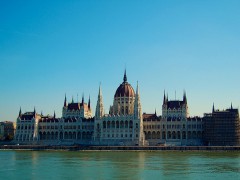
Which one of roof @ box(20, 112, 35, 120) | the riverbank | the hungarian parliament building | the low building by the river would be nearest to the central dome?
the hungarian parliament building

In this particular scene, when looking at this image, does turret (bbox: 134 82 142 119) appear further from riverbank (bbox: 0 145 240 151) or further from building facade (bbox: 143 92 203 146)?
riverbank (bbox: 0 145 240 151)

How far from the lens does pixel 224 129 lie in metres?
108

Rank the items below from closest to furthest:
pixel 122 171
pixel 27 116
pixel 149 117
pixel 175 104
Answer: pixel 122 171 → pixel 149 117 → pixel 175 104 → pixel 27 116

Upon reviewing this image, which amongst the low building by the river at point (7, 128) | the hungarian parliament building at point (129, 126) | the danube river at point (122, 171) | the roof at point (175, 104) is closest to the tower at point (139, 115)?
the hungarian parliament building at point (129, 126)

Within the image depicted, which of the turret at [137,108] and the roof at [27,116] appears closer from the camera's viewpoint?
the turret at [137,108]

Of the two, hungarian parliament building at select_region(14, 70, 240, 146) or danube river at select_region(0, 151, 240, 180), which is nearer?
danube river at select_region(0, 151, 240, 180)

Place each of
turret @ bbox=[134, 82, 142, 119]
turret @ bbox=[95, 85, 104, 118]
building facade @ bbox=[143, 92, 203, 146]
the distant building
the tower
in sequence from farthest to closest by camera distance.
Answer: turret @ bbox=[95, 85, 104, 118], turret @ bbox=[134, 82, 142, 119], building facade @ bbox=[143, 92, 203, 146], the tower, the distant building

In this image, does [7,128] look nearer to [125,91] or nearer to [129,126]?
[125,91]

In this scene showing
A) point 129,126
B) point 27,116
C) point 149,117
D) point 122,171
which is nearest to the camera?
point 122,171

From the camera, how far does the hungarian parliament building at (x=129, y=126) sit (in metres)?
109

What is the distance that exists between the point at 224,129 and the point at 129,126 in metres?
24.4

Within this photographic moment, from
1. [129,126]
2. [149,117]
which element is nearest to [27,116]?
[129,126]

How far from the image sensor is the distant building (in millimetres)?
107438

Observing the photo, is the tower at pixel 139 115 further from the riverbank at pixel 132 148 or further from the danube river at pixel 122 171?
the danube river at pixel 122 171
